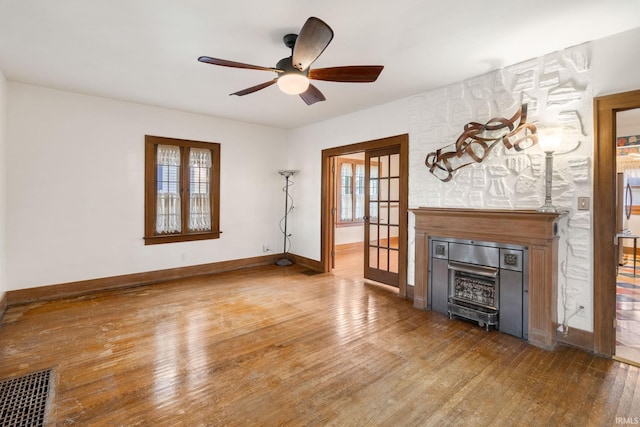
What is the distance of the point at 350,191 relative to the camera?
802 centimetres

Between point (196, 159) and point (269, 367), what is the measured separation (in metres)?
4.02

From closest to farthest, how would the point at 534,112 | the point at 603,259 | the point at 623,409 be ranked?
the point at 623,409, the point at 603,259, the point at 534,112

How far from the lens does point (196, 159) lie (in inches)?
209

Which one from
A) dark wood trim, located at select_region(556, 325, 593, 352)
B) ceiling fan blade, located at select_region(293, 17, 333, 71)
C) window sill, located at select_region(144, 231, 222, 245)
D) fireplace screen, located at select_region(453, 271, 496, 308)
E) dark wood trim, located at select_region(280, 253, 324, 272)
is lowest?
dark wood trim, located at select_region(556, 325, 593, 352)

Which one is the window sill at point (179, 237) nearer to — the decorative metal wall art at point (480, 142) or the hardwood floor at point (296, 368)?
the hardwood floor at point (296, 368)

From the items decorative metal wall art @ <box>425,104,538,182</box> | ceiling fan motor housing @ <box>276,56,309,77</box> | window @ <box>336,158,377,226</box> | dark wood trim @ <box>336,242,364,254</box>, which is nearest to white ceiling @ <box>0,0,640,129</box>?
ceiling fan motor housing @ <box>276,56,309,77</box>

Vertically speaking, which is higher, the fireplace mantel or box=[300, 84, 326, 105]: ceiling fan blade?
box=[300, 84, 326, 105]: ceiling fan blade

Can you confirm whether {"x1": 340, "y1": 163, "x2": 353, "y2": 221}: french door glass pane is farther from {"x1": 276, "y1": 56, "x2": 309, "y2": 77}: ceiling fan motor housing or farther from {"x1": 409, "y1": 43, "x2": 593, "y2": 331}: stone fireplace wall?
{"x1": 276, "y1": 56, "x2": 309, "y2": 77}: ceiling fan motor housing

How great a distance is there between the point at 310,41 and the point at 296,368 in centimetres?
248

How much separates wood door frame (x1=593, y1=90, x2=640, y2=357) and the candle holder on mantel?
0.28 m

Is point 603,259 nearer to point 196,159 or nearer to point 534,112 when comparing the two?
point 534,112

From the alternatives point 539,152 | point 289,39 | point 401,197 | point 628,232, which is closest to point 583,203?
point 539,152

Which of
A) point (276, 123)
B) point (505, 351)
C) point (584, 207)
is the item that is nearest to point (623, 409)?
point (505, 351)

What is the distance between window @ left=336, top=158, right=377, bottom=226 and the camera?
7.82m
